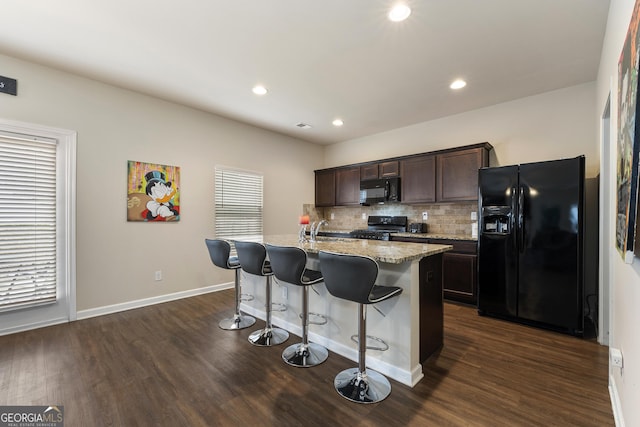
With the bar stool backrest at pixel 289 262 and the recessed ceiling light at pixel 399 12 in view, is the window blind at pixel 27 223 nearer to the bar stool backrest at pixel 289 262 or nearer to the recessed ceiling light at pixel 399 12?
the bar stool backrest at pixel 289 262

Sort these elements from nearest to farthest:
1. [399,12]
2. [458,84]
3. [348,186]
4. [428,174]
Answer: [399,12], [458,84], [428,174], [348,186]

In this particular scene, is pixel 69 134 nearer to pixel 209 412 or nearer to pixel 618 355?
pixel 209 412

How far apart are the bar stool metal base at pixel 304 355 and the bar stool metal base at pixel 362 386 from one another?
282 millimetres

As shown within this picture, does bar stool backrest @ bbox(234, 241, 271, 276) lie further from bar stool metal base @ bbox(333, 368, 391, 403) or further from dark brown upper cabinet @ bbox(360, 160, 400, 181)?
dark brown upper cabinet @ bbox(360, 160, 400, 181)

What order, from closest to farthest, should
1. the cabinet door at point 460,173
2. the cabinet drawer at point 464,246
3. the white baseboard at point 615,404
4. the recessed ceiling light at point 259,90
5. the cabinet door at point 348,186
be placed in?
the white baseboard at point 615,404, the recessed ceiling light at point 259,90, the cabinet drawer at point 464,246, the cabinet door at point 460,173, the cabinet door at point 348,186

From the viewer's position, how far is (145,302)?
12.2ft

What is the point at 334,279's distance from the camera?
191 cm

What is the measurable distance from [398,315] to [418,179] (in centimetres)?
288

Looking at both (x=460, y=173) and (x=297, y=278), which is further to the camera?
(x=460, y=173)

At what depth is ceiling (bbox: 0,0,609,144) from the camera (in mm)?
2174

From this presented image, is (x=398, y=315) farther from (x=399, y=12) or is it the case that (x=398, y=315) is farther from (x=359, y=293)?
(x=399, y=12)

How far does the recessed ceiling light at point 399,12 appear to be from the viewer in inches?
83.4

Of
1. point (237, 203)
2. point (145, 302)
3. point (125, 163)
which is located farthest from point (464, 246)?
point (125, 163)

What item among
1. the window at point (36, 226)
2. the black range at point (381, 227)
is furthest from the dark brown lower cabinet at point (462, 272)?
the window at point (36, 226)
